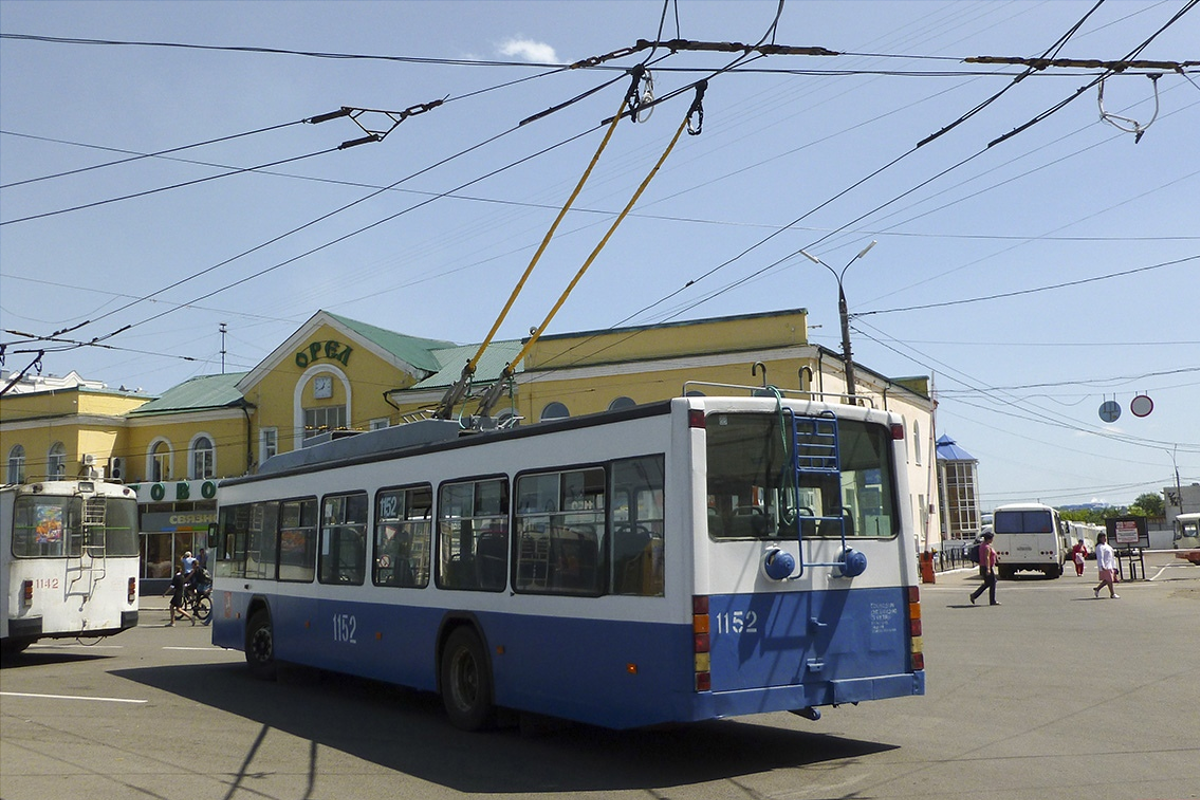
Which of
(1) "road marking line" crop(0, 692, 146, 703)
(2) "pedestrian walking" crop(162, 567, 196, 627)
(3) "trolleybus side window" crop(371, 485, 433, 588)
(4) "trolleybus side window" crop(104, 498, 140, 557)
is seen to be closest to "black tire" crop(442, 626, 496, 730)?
(3) "trolleybus side window" crop(371, 485, 433, 588)

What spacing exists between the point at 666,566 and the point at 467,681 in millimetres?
3357

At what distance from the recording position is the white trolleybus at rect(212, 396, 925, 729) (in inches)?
322

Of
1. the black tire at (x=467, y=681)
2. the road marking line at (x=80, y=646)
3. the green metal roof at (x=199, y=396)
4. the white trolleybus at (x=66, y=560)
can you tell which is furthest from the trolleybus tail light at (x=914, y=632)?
the green metal roof at (x=199, y=396)

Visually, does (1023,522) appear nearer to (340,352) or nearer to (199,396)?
(340,352)

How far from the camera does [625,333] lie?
1453 inches

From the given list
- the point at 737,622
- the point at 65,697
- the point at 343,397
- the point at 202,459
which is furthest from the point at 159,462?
the point at 737,622

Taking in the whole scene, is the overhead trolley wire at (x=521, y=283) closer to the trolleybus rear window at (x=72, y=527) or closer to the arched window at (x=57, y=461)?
the trolleybus rear window at (x=72, y=527)

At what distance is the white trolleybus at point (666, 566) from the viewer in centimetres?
819

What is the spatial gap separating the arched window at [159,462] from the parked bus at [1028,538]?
3386cm

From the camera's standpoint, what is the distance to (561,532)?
935cm

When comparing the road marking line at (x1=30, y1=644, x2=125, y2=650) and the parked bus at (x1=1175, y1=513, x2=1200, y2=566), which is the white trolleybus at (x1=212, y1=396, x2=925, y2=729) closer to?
the road marking line at (x1=30, y1=644, x2=125, y2=650)

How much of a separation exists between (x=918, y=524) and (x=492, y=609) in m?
38.2

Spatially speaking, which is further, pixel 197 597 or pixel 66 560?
pixel 197 597

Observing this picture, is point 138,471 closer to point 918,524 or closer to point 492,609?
point 918,524
